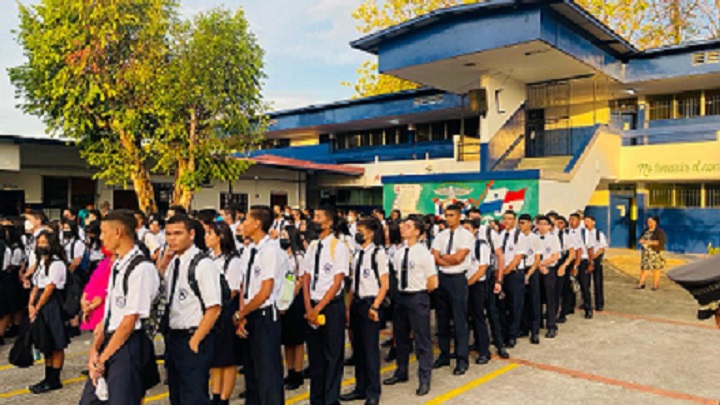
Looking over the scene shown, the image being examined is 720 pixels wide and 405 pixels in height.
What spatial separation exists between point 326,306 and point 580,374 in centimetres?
358

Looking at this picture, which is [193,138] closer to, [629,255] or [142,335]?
[142,335]

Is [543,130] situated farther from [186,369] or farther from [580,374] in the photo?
[186,369]

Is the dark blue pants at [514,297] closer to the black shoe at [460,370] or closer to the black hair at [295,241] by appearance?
the black shoe at [460,370]

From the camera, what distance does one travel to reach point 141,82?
15023mm

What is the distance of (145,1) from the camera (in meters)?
15.7

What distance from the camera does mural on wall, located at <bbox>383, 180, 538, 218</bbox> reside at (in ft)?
49.4

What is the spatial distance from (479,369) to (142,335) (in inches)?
178

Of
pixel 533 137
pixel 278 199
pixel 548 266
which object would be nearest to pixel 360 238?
pixel 548 266

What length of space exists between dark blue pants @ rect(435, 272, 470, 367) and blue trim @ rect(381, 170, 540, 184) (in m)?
9.02

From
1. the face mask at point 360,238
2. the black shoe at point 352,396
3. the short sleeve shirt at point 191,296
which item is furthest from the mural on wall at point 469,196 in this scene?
the short sleeve shirt at point 191,296

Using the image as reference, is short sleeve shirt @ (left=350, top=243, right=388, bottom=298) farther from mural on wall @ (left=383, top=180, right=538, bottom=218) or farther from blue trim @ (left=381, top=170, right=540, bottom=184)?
blue trim @ (left=381, top=170, right=540, bottom=184)

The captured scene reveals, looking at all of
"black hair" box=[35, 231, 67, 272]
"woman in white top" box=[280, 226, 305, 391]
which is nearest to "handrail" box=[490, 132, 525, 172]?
"woman in white top" box=[280, 226, 305, 391]

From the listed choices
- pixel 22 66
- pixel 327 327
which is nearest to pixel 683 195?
pixel 327 327

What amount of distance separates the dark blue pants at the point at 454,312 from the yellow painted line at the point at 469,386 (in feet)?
1.13
